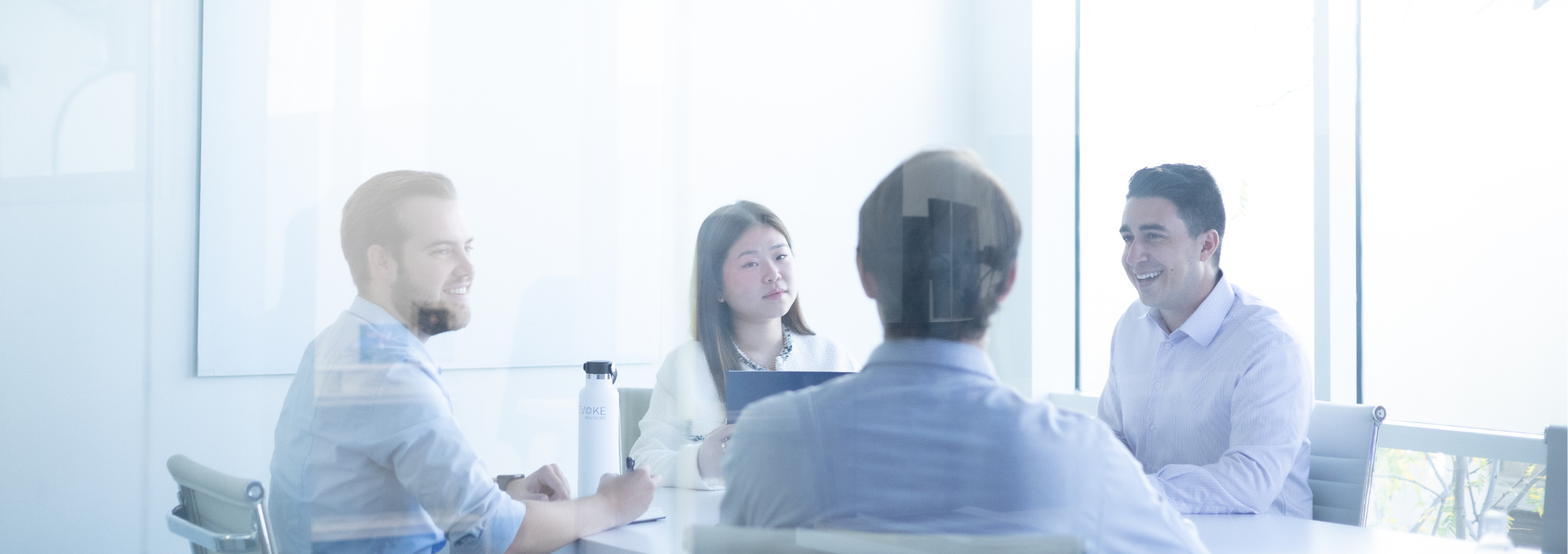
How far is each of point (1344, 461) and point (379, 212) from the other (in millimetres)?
1647

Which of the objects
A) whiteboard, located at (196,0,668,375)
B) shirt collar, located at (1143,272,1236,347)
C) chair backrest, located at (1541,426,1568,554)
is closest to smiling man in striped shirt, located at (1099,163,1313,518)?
shirt collar, located at (1143,272,1236,347)

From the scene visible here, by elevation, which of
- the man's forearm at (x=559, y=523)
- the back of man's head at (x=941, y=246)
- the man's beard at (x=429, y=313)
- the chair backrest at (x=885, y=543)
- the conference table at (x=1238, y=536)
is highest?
the back of man's head at (x=941, y=246)

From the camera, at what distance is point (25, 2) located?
123cm

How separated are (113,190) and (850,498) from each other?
1196 mm

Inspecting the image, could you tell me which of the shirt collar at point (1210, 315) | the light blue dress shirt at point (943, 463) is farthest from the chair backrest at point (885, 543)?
the shirt collar at point (1210, 315)

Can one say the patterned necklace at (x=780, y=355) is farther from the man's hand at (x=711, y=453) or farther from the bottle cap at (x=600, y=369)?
the bottle cap at (x=600, y=369)

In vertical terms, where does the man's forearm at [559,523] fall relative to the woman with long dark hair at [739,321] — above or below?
below

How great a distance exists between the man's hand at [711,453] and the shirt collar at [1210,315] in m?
0.88

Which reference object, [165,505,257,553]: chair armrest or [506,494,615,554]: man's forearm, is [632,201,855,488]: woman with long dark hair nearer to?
[506,494,615,554]: man's forearm

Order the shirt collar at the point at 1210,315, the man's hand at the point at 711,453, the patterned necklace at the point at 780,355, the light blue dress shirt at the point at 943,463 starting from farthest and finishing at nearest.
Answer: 1. the patterned necklace at the point at 780,355
2. the shirt collar at the point at 1210,315
3. the man's hand at the point at 711,453
4. the light blue dress shirt at the point at 943,463

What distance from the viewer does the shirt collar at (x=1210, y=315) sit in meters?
1.61

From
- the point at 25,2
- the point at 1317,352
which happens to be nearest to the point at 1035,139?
the point at 1317,352

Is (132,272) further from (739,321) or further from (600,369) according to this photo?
(739,321)

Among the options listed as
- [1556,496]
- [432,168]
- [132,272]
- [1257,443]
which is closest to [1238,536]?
[1257,443]
